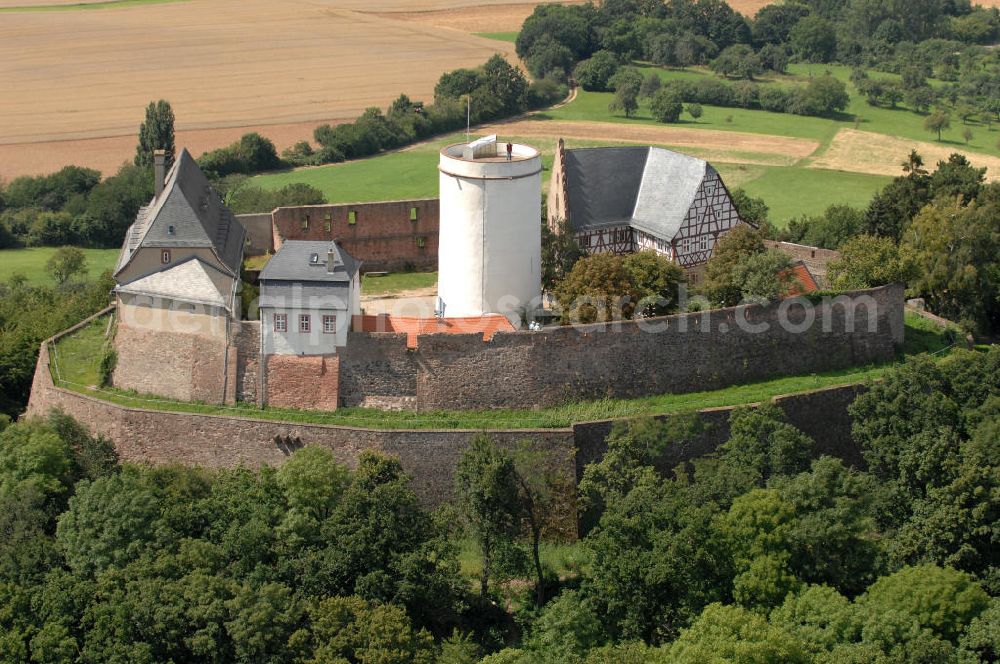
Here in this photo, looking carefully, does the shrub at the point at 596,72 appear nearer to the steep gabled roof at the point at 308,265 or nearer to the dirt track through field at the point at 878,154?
the dirt track through field at the point at 878,154

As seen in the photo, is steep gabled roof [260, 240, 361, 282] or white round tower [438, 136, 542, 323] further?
white round tower [438, 136, 542, 323]

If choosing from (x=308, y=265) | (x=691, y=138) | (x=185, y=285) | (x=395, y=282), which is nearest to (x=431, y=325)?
(x=308, y=265)

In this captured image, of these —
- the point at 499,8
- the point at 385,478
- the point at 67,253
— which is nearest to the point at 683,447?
the point at 385,478

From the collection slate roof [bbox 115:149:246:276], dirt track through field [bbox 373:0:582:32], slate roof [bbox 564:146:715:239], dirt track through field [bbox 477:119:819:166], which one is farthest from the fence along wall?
dirt track through field [bbox 373:0:582:32]

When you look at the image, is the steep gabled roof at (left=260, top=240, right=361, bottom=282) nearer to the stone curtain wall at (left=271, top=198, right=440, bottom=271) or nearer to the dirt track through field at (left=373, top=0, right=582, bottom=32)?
the stone curtain wall at (left=271, top=198, right=440, bottom=271)

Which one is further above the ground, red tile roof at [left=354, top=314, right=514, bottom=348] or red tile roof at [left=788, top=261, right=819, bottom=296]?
red tile roof at [left=788, top=261, right=819, bottom=296]

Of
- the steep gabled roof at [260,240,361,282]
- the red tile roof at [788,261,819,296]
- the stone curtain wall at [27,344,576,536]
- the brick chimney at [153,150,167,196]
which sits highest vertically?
the brick chimney at [153,150,167,196]
